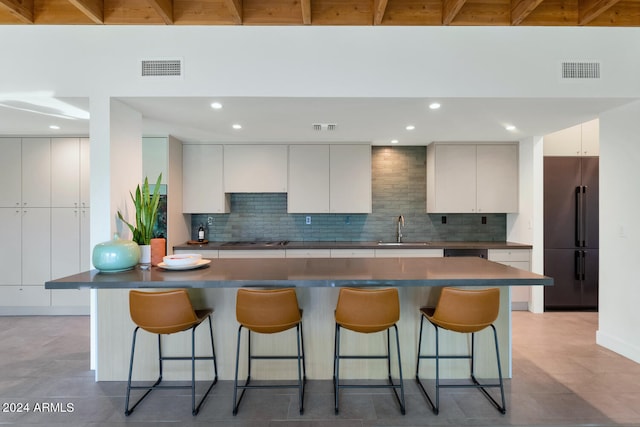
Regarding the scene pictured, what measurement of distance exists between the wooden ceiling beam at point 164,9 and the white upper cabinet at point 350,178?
247 centimetres

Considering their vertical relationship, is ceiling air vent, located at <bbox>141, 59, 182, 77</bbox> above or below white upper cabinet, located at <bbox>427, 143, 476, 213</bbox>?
above

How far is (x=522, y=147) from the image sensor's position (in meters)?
4.39

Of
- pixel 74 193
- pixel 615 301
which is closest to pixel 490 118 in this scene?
pixel 615 301

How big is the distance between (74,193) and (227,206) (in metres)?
1.88

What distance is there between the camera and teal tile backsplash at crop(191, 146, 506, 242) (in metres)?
4.86

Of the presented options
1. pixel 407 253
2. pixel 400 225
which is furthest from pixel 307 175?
pixel 407 253

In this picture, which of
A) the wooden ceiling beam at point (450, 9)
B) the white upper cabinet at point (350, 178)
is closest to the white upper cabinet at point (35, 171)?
the white upper cabinet at point (350, 178)

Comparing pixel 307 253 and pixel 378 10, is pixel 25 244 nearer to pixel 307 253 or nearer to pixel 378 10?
pixel 307 253

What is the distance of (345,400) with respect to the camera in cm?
230

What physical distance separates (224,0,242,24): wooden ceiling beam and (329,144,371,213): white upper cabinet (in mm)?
2214

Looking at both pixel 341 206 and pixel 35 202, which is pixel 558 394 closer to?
pixel 341 206

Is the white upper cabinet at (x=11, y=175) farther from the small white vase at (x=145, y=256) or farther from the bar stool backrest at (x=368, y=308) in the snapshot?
the bar stool backrest at (x=368, y=308)

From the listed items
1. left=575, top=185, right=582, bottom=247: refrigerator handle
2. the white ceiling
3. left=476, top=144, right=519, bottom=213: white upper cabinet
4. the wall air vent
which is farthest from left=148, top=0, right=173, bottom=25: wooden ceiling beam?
left=575, top=185, right=582, bottom=247: refrigerator handle

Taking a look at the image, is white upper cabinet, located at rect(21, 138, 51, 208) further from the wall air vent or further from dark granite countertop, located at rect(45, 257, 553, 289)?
the wall air vent
